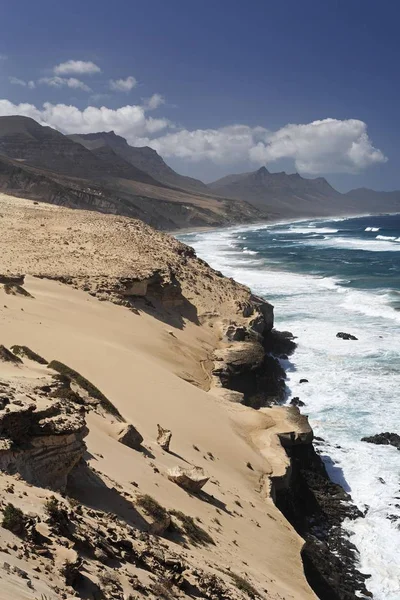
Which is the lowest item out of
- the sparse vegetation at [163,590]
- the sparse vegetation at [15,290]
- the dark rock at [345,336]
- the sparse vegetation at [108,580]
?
the dark rock at [345,336]

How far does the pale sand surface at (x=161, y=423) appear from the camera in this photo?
10133 mm

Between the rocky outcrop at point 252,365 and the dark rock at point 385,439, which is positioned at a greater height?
the rocky outcrop at point 252,365

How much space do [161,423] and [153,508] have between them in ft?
21.2

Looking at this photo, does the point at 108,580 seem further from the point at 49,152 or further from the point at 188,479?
the point at 49,152

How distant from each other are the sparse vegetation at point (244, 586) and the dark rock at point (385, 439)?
40.8 ft

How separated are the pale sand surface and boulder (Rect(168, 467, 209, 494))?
201 millimetres

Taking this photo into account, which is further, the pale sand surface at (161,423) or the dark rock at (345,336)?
the dark rock at (345,336)

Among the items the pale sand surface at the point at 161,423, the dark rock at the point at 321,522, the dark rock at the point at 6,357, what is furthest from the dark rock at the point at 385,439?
the dark rock at the point at 6,357

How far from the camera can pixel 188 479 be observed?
11.9 meters

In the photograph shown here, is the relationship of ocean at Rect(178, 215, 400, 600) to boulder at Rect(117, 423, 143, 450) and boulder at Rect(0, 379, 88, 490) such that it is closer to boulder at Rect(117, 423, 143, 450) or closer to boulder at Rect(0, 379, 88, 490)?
boulder at Rect(117, 423, 143, 450)

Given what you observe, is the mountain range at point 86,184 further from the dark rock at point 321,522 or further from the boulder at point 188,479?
the boulder at point 188,479

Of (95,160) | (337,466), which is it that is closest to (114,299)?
(337,466)

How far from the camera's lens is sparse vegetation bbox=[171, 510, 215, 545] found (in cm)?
983

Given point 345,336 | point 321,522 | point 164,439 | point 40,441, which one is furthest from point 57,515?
point 345,336
